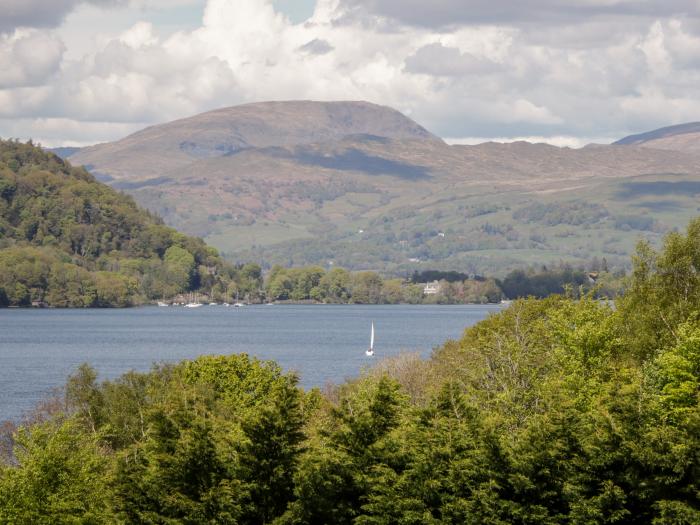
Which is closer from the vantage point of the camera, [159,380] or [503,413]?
[503,413]

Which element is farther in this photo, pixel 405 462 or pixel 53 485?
pixel 53 485

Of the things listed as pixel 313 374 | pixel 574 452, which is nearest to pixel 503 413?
pixel 574 452

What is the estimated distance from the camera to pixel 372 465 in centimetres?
4659

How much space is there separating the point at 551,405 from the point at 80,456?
1897cm

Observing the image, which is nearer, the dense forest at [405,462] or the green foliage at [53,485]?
the dense forest at [405,462]

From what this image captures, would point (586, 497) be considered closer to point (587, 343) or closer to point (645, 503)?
point (645, 503)

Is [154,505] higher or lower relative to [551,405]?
lower

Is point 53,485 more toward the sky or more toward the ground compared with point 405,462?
more toward the ground

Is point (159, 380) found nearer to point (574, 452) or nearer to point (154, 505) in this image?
point (154, 505)

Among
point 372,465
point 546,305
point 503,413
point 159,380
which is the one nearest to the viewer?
point 372,465

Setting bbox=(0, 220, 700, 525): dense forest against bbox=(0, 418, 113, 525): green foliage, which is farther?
bbox=(0, 418, 113, 525): green foliage

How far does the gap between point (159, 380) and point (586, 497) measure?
36378mm

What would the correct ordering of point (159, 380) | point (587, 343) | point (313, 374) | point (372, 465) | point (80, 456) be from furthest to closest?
1. point (313, 374)
2. point (159, 380)
3. point (587, 343)
4. point (80, 456)
5. point (372, 465)

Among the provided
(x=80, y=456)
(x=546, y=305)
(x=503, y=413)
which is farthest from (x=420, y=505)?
(x=546, y=305)
